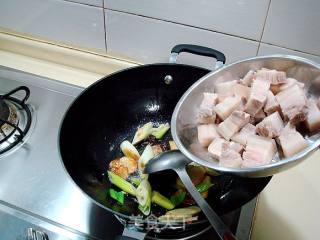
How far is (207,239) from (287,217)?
0.17 metres

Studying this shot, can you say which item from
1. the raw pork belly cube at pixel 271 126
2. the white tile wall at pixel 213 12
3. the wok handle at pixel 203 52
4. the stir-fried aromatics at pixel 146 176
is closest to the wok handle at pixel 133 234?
the stir-fried aromatics at pixel 146 176

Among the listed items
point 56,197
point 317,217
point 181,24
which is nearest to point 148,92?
point 181,24

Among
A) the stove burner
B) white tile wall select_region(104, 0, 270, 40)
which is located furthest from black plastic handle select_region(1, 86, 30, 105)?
white tile wall select_region(104, 0, 270, 40)

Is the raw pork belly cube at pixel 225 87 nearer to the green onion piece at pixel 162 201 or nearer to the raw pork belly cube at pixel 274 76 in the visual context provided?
the raw pork belly cube at pixel 274 76

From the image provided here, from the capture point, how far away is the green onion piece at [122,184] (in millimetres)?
680

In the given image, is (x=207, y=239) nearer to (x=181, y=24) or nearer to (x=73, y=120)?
(x=73, y=120)

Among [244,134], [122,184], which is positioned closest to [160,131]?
[122,184]

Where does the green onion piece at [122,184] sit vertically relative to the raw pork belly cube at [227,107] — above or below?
below

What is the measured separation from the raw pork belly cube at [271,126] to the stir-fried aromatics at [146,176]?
44 millimetres

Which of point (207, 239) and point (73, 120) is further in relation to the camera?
point (73, 120)

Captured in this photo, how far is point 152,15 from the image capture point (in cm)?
81

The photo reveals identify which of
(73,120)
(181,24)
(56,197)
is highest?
(181,24)

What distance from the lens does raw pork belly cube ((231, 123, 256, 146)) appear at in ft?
1.84

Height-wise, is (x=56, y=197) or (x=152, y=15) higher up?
(x=152, y=15)
